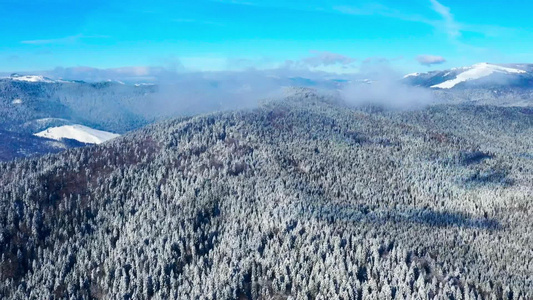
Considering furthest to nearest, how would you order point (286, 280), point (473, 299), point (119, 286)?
point (119, 286) → point (286, 280) → point (473, 299)

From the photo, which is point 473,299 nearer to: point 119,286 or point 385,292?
point 385,292

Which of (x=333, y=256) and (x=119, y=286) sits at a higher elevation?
(x=333, y=256)

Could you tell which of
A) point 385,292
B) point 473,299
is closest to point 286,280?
point 385,292

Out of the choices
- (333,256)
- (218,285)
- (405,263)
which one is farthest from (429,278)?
(218,285)

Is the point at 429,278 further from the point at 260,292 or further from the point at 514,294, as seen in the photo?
the point at 260,292

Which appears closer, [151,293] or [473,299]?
[473,299]

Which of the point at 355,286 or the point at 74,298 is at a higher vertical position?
the point at 355,286

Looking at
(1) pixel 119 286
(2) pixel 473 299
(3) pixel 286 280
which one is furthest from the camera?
(1) pixel 119 286

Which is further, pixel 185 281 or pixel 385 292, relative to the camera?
pixel 185 281
